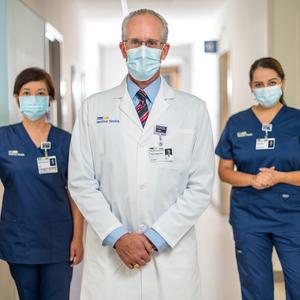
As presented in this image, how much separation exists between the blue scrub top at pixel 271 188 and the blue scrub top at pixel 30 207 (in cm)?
84

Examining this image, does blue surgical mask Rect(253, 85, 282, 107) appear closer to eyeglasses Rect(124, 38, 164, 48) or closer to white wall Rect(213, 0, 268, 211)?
eyeglasses Rect(124, 38, 164, 48)

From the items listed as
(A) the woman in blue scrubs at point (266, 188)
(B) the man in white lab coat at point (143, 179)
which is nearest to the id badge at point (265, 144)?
(A) the woman in blue scrubs at point (266, 188)

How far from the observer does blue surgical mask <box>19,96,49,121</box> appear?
2064 mm

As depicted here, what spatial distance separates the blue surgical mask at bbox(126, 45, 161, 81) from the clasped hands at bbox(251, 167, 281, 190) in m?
0.82

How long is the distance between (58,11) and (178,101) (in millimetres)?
3263

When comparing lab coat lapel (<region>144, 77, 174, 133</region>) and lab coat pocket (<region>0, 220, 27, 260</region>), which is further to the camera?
lab coat pocket (<region>0, 220, 27, 260</region>)

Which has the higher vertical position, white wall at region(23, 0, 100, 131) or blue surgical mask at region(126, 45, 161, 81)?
white wall at region(23, 0, 100, 131)

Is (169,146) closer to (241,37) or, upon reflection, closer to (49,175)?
(49,175)

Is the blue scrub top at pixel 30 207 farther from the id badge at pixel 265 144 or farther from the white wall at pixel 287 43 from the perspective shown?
the white wall at pixel 287 43

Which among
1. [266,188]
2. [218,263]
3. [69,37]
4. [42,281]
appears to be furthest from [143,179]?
[69,37]

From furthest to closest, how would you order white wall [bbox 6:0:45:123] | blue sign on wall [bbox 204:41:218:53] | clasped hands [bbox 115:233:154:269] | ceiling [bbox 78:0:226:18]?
1. ceiling [bbox 78:0:226:18]
2. blue sign on wall [bbox 204:41:218:53]
3. white wall [bbox 6:0:45:123]
4. clasped hands [bbox 115:233:154:269]

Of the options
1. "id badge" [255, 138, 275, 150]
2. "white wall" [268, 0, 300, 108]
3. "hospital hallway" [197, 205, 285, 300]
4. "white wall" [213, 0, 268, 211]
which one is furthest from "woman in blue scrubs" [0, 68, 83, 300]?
"white wall" [213, 0, 268, 211]

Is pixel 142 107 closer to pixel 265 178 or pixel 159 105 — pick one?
pixel 159 105

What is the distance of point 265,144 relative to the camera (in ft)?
7.47
